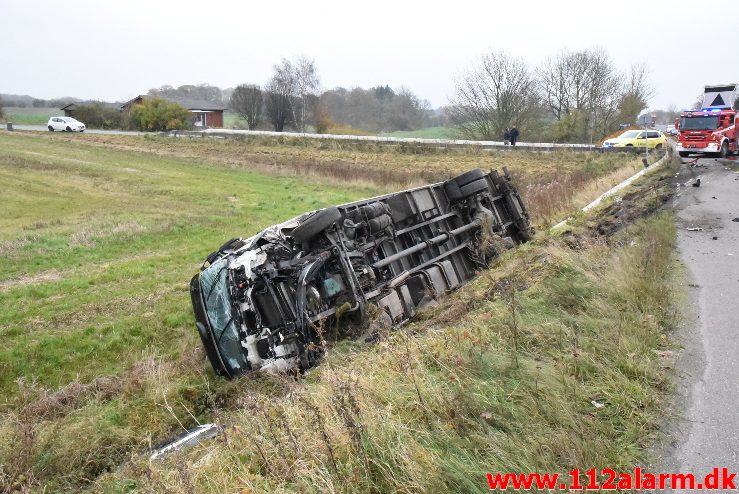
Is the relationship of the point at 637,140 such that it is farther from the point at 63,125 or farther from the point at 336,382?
the point at 63,125

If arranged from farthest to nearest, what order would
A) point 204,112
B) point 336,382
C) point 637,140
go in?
point 204,112, point 637,140, point 336,382

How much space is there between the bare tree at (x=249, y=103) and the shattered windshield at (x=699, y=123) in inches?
1992

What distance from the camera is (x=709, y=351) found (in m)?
4.66

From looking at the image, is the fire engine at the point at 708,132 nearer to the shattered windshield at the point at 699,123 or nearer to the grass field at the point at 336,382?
the shattered windshield at the point at 699,123

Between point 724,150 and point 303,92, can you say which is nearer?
point 724,150

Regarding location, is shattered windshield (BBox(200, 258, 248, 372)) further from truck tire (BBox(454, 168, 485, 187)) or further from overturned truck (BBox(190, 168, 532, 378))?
truck tire (BBox(454, 168, 485, 187))

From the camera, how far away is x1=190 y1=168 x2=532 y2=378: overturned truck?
6.22m

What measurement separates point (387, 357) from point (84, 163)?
94.2 feet

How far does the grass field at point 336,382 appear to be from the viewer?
A: 3129mm

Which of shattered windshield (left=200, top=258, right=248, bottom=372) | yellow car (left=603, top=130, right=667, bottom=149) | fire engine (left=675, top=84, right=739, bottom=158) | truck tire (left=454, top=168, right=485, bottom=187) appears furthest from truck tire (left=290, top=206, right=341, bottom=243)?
yellow car (left=603, top=130, right=667, bottom=149)

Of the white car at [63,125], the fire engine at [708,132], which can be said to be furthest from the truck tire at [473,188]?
the white car at [63,125]

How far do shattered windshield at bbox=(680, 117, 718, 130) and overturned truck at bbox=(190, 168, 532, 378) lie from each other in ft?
65.0

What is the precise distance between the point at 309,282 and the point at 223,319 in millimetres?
1090

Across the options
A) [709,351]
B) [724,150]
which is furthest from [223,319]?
[724,150]
